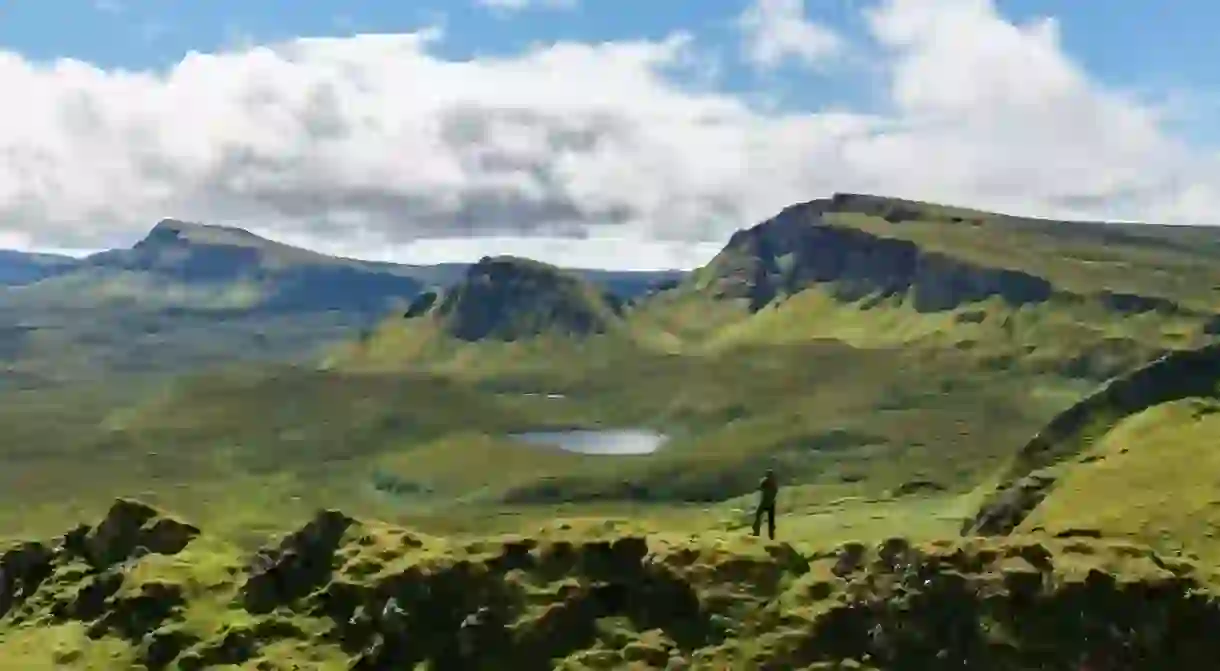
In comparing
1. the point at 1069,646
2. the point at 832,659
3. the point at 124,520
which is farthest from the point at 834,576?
the point at 124,520

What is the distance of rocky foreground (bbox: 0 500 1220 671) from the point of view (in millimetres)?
108562

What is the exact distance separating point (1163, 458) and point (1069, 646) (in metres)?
90.9

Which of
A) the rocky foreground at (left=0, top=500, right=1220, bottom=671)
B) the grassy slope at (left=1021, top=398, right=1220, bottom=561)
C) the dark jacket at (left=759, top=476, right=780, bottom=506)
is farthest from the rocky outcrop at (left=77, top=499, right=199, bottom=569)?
the grassy slope at (left=1021, top=398, right=1220, bottom=561)

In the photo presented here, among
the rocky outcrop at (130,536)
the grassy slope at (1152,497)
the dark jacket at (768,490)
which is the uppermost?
the dark jacket at (768,490)

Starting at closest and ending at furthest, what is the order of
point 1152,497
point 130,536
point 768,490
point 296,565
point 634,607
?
1. point 634,607
2. point 768,490
3. point 296,565
4. point 130,536
5. point 1152,497

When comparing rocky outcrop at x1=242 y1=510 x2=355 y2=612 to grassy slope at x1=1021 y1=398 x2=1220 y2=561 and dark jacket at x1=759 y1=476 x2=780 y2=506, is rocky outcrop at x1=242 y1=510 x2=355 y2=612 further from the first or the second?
grassy slope at x1=1021 y1=398 x2=1220 y2=561

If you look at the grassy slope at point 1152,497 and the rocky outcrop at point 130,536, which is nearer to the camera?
the grassy slope at point 1152,497

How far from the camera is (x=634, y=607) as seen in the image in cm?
12006

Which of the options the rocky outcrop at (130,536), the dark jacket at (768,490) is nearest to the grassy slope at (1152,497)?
the dark jacket at (768,490)

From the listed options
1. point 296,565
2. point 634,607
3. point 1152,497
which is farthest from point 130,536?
point 1152,497

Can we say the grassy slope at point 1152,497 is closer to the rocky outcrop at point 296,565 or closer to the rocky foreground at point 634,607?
the rocky foreground at point 634,607

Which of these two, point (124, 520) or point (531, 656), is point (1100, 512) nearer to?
point (531, 656)

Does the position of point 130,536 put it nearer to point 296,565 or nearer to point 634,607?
point 296,565

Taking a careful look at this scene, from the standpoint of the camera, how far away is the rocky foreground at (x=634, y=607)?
109 metres
